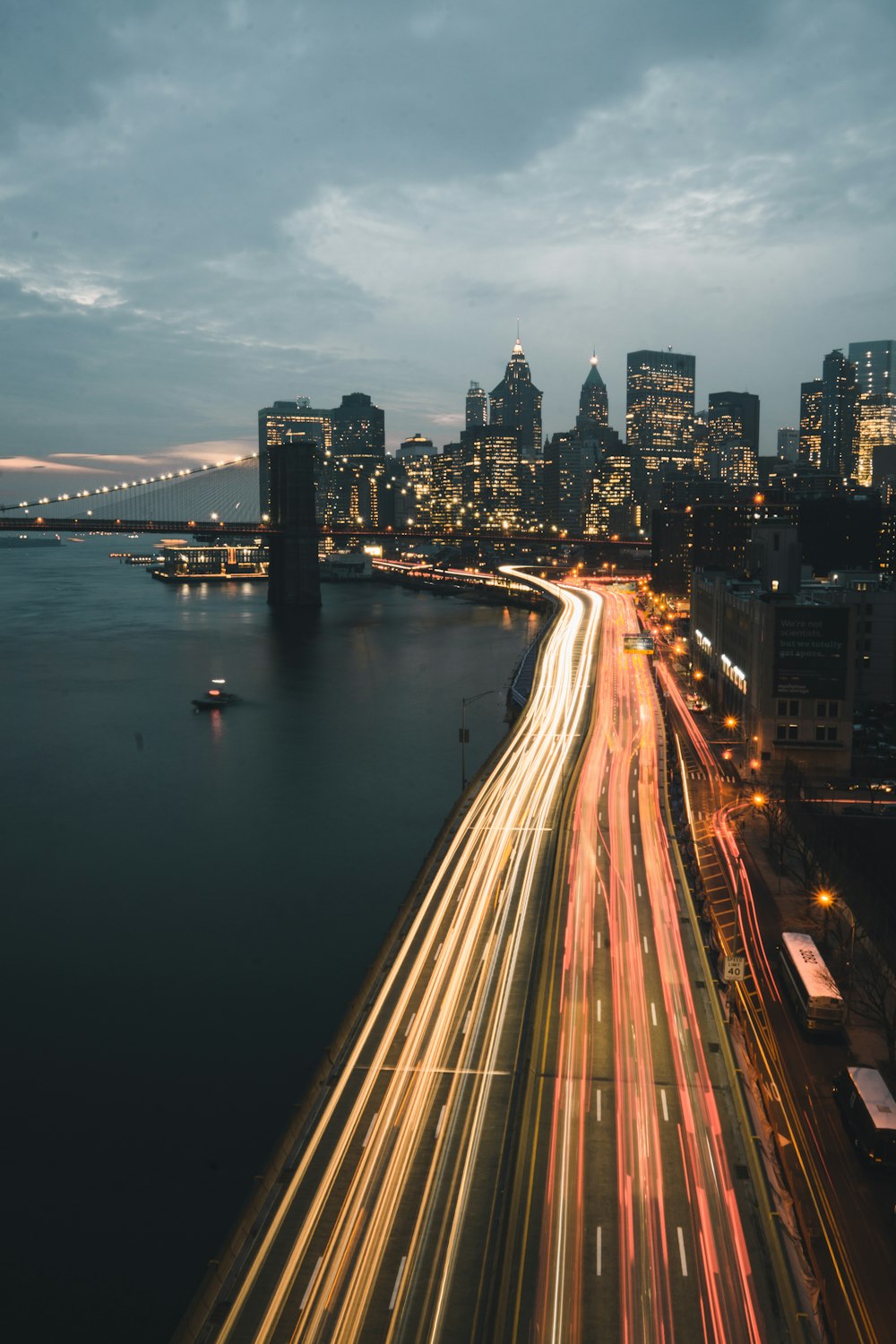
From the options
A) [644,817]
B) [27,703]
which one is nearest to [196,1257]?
[644,817]

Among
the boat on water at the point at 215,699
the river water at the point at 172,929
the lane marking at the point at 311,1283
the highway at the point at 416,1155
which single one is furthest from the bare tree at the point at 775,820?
the boat on water at the point at 215,699

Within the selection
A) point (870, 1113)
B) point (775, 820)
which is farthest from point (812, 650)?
point (870, 1113)

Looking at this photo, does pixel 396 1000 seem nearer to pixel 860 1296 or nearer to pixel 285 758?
pixel 860 1296

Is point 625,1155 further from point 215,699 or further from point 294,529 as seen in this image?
point 294,529

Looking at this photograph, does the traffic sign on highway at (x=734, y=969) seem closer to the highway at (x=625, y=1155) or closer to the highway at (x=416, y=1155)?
the highway at (x=625, y=1155)

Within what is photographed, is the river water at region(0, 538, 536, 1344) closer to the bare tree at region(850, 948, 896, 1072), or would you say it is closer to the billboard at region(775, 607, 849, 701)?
the bare tree at region(850, 948, 896, 1072)
